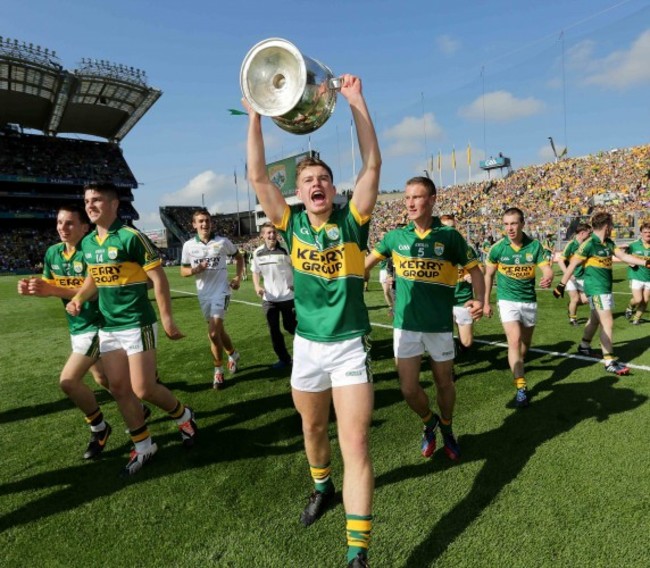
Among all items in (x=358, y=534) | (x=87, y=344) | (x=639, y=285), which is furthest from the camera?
(x=639, y=285)

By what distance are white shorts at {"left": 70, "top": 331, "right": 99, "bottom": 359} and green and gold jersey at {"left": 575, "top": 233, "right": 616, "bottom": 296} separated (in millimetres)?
6164

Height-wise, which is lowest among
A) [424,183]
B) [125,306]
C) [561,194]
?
[125,306]

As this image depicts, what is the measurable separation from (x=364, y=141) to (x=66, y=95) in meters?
51.8

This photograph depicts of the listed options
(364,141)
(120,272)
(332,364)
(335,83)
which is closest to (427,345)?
(332,364)

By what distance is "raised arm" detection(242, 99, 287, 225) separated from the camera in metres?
2.67

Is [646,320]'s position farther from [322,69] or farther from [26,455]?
[26,455]

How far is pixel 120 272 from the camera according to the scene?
12.5ft

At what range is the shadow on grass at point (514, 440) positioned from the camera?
2.78 m

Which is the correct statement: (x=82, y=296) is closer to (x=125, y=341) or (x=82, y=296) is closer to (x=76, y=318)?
(x=76, y=318)

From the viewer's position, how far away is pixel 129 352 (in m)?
3.78

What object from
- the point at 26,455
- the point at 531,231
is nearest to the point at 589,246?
the point at 26,455

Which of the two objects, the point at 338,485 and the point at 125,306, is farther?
the point at 125,306

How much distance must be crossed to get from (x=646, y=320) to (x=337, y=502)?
8.59m

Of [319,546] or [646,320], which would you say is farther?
[646,320]
